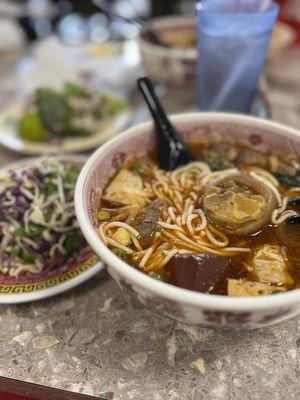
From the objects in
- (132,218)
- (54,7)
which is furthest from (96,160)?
(54,7)

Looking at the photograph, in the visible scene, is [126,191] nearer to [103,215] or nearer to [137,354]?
[103,215]

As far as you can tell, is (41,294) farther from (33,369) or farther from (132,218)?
(132,218)

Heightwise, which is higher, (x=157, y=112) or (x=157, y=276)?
(x=157, y=112)

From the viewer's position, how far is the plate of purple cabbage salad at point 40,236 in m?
1.39

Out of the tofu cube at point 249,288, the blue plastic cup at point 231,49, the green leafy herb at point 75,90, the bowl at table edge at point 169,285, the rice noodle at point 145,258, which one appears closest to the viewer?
the bowl at table edge at point 169,285

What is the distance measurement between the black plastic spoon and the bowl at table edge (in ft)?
0.15

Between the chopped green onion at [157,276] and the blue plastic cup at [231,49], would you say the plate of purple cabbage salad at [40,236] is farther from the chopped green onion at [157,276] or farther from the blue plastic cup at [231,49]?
the blue plastic cup at [231,49]

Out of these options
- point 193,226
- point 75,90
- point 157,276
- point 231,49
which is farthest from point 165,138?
point 75,90

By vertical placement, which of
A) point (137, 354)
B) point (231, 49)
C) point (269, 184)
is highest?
point (231, 49)

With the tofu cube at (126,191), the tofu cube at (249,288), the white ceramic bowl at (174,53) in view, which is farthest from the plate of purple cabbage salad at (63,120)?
the tofu cube at (249,288)

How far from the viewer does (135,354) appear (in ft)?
4.02

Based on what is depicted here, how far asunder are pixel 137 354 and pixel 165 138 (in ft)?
2.63

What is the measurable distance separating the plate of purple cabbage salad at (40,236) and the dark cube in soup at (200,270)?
39cm

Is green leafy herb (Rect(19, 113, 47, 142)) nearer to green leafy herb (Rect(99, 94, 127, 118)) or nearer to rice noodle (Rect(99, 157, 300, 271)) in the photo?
green leafy herb (Rect(99, 94, 127, 118))
